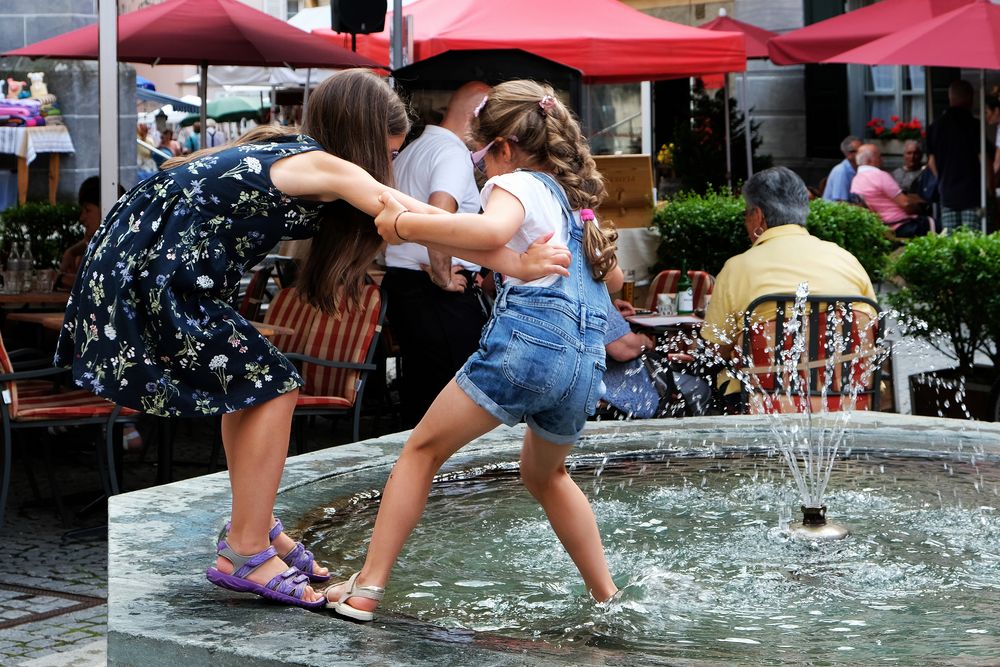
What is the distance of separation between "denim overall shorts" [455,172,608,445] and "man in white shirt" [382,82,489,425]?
3.46 meters

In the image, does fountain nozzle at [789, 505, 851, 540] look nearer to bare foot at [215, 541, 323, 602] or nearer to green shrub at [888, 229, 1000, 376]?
bare foot at [215, 541, 323, 602]

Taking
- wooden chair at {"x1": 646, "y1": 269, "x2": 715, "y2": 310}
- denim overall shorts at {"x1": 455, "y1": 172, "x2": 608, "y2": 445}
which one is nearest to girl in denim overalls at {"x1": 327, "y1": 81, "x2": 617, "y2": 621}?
denim overall shorts at {"x1": 455, "y1": 172, "x2": 608, "y2": 445}

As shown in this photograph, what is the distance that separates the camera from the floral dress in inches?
145

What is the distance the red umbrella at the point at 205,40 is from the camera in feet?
33.6

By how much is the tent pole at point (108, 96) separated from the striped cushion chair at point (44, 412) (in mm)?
846

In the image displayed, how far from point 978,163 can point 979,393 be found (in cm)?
798

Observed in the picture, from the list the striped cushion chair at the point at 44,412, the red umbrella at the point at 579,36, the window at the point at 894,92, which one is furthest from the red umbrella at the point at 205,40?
the window at the point at 894,92

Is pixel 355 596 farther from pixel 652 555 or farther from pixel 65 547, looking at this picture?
pixel 65 547

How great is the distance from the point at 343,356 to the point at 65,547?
63.3 inches

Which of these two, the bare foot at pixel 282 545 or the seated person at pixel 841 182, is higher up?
the seated person at pixel 841 182

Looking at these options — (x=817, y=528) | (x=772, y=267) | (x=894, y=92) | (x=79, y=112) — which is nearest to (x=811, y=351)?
(x=772, y=267)

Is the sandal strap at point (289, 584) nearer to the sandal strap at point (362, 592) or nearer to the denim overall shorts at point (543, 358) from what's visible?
the sandal strap at point (362, 592)

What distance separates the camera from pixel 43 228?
1096 cm

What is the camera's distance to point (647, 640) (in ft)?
11.9
